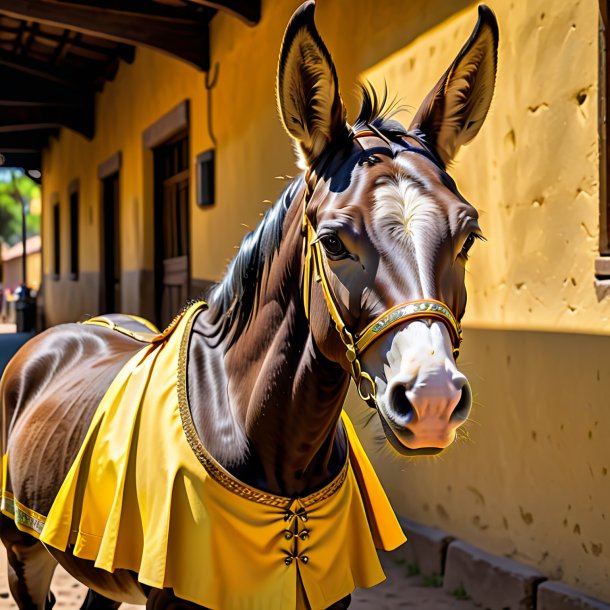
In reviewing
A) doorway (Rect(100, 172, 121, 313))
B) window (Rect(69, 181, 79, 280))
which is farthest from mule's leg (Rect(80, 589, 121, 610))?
window (Rect(69, 181, 79, 280))

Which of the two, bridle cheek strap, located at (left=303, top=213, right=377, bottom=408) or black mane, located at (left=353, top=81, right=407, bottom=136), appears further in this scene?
black mane, located at (left=353, top=81, right=407, bottom=136)

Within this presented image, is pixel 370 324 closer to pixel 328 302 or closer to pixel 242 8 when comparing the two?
pixel 328 302

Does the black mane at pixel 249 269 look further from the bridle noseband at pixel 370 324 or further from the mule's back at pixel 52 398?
the mule's back at pixel 52 398

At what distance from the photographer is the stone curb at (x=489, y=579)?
327 centimetres

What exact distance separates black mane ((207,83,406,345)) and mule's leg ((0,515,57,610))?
4.09 ft

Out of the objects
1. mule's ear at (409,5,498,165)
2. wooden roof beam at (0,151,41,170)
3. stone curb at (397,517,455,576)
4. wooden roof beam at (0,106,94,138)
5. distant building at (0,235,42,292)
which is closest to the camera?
mule's ear at (409,5,498,165)

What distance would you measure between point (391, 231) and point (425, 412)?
1.18 feet

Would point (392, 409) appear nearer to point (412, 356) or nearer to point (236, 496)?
point (412, 356)

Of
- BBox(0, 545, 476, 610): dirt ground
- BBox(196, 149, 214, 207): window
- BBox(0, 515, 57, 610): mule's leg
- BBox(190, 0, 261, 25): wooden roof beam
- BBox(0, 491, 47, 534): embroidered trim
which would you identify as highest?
BBox(190, 0, 261, 25): wooden roof beam

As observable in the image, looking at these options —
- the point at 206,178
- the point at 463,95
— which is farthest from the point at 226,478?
the point at 206,178

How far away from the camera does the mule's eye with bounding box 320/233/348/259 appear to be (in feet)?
5.22

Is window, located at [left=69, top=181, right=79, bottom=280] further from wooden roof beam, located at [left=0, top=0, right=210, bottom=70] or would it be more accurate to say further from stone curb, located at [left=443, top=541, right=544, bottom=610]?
stone curb, located at [left=443, top=541, right=544, bottom=610]

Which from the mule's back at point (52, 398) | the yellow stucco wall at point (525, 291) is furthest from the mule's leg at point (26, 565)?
the yellow stucco wall at point (525, 291)

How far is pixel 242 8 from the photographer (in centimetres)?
578
